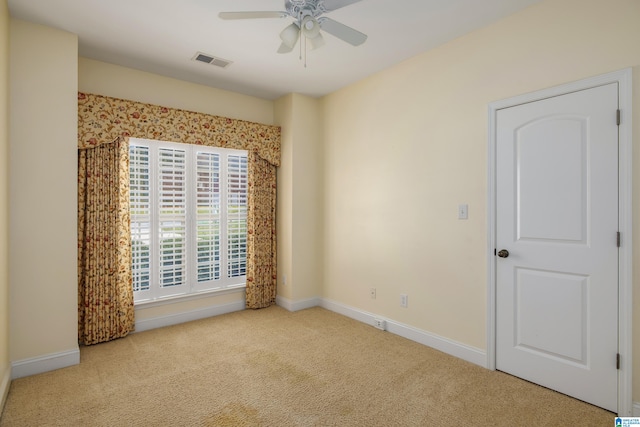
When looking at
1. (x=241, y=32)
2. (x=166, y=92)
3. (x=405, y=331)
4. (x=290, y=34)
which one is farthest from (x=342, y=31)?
(x=405, y=331)

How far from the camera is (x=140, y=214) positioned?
3.50m

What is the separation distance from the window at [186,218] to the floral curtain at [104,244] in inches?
6.5

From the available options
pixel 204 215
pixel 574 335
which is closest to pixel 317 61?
pixel 204 215

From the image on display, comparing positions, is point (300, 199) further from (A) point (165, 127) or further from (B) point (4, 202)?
(B) point (4, 202)

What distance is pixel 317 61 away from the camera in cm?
329

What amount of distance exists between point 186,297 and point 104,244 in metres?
1.06

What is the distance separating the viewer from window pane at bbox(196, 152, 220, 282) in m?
3.91

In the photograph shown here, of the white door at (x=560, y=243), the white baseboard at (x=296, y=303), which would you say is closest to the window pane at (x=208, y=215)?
the white baseboard at (x=296, y=303)

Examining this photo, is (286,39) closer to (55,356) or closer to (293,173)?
(293,173)

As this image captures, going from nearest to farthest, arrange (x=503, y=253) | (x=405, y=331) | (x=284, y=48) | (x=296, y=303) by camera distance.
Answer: (x=284, y=48) → (x=503, y=253) → (x=405, y=331) → (x=296, y=303)

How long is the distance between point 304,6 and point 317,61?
1244 mm

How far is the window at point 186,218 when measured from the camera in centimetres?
352

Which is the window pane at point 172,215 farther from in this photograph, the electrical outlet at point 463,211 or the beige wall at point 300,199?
the electrical outlet at point 463,211

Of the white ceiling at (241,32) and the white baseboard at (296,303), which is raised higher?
the white ceiling at (241,32)
